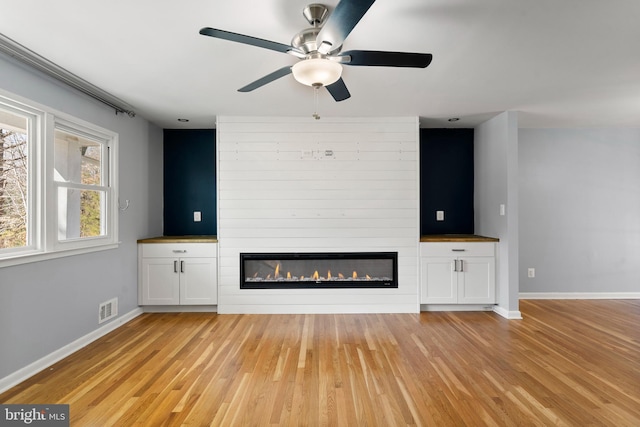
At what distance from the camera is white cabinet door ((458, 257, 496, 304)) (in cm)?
403

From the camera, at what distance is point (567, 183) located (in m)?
4.66

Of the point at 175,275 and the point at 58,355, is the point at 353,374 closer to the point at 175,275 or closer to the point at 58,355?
the point at 58,355

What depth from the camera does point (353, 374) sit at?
2467 mm

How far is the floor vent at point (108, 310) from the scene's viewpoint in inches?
129

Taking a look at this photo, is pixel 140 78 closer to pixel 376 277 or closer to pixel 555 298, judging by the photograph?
pixel 376 277

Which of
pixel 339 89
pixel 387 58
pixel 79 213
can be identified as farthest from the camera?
pixel 79 213

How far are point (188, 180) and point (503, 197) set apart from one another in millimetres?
4139

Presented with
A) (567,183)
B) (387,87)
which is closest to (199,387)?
(387,87)

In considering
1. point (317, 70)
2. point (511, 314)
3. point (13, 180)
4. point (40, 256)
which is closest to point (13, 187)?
point (13, 180)

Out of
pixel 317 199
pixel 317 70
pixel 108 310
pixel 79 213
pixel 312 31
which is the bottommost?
pixel 108 310

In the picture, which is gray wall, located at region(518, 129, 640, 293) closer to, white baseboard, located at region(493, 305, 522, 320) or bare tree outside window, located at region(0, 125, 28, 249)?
white baseboard, located at region(493, 305, 522, 320)

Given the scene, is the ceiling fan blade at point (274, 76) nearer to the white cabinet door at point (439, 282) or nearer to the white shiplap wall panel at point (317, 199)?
the white shiplap wall panel at point (317, 199)

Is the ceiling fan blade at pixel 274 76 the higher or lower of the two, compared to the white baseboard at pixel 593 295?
higher

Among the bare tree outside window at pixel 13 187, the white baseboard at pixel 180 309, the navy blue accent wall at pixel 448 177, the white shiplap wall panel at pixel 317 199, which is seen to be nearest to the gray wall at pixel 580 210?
the navy blue accent wall at pixel 448 177
